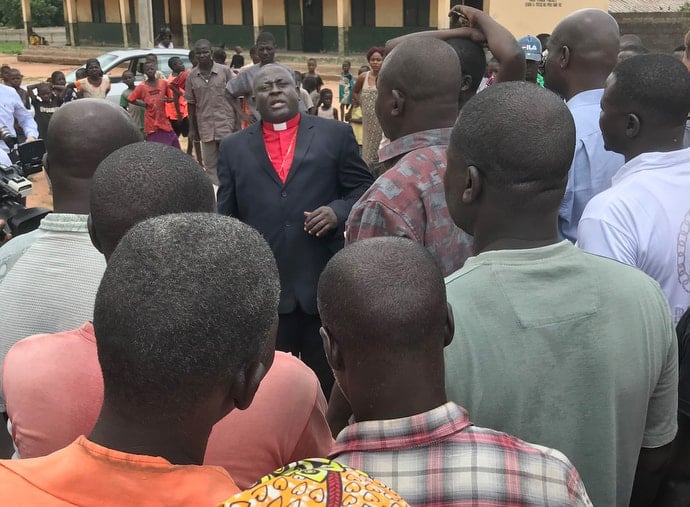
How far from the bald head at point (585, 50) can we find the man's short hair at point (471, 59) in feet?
1.55

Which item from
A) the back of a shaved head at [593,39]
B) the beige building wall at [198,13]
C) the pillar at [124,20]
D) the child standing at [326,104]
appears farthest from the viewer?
the pillar at [124,20]

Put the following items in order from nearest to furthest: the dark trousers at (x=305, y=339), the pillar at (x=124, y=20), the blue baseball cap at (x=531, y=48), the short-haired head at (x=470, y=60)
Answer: the short-haired head at (x=470, y=60), the dark trousers at (x=305, y=339), the blue baseball cap at (x=531, y=48), the pillar at (x=124, y=20)

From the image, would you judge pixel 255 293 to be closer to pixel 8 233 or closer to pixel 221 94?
pixel 8 233

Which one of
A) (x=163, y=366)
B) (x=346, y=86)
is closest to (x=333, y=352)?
(x=163, y=366)

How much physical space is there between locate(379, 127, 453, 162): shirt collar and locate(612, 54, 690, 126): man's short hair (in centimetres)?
69

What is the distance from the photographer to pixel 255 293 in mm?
1278

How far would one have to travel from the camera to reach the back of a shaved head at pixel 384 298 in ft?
5.03

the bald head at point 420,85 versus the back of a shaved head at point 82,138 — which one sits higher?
the bald head at point 420,85

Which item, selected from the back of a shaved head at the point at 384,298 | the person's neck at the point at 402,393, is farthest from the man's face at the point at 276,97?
the person's neck at the point at 402,393

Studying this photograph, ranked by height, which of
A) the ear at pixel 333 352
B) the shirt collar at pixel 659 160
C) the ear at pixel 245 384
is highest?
the shirt collar at pixel 659 160

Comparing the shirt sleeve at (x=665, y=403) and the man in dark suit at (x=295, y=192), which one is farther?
the man in dark suit at (x=295, y=192)

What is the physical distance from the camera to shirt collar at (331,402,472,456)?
4.78ft

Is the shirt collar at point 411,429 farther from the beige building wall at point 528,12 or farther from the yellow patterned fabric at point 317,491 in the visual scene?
the beige building wall at point 528,12

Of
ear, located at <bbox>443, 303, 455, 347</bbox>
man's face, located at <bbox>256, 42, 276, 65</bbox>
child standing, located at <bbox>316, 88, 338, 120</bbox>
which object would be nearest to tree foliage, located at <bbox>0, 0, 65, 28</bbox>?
child standing, located at <bbox>316, 88, 338, 120</bbox>
